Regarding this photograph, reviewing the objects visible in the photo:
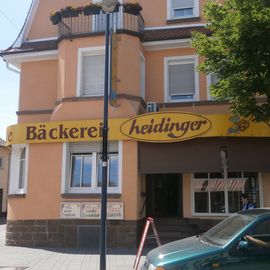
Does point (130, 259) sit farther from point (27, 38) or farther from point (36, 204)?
point (27, 38)

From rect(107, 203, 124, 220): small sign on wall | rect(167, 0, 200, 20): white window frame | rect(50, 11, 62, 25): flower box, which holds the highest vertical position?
rect(167, 0, 200, 20): white window frame

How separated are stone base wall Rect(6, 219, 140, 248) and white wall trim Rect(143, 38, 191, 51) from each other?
21.6 feet

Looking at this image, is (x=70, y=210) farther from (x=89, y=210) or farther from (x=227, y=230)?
(x=227, y=230)

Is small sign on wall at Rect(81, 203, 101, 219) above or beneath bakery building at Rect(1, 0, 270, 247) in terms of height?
beneath

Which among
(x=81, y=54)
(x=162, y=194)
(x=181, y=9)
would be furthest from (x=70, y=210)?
(x=181, y=9)

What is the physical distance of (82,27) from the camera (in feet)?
52.9

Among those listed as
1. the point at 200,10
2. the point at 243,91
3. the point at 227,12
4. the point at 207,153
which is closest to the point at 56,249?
the point at 207,153

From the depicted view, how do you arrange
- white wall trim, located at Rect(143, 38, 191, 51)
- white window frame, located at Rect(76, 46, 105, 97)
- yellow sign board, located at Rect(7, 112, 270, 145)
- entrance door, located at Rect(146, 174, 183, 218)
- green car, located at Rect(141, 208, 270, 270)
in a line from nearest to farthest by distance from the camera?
green car, located at Rect(141, 208, 270, 270) → yellow sign board, located at Rect(7, 112, 270, 145) → white window frame, located at Rect(76, 46, 105, 97) → white wall trim, located at Rect(143, 38, 191, 51) → entrance door, located at Rect(146, 174, 183, 218)

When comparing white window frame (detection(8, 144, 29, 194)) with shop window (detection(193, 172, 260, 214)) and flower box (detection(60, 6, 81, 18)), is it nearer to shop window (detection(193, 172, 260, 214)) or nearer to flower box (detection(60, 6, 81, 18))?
flower box (detection(60, 6, 81, 18))

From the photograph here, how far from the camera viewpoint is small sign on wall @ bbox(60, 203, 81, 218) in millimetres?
14452

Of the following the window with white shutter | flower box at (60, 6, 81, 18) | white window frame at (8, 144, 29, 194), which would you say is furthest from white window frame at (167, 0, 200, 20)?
white window frame at (8, 144, 29, 194)

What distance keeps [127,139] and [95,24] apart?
4613 millimetres

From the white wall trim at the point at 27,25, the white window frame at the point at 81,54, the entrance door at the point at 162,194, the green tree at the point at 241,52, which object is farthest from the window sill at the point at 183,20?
the entrance door at the point at 162,194

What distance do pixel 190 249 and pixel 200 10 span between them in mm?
12413
